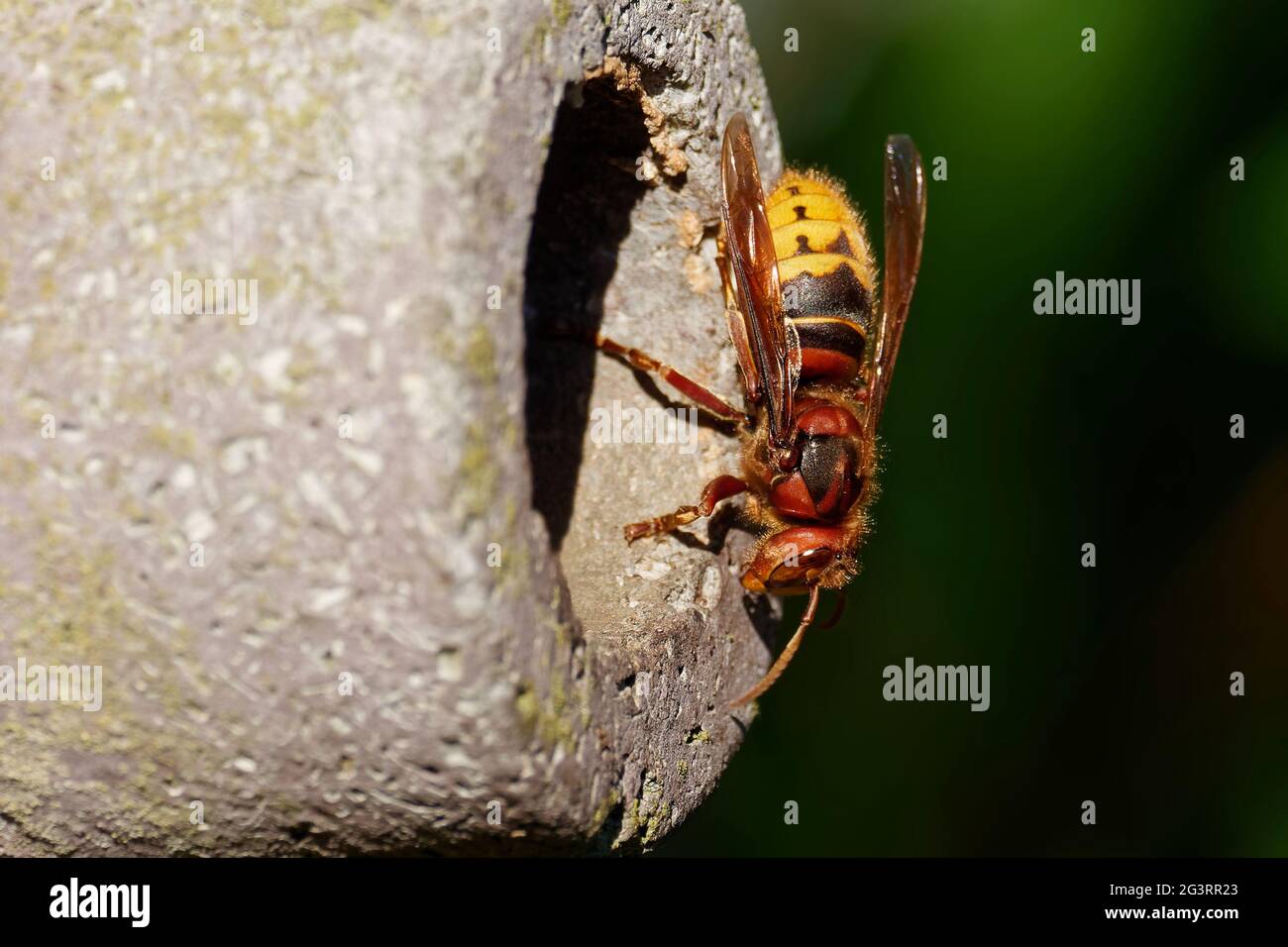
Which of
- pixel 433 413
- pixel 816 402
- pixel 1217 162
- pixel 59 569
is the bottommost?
pixel 59 569

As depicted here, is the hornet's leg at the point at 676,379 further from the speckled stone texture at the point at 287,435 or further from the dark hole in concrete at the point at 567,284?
the speckled stone texture at the point at 287,435

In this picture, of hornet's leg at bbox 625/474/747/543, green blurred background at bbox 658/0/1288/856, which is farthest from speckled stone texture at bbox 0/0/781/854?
green blurred background at bbox 658/0/1288/856

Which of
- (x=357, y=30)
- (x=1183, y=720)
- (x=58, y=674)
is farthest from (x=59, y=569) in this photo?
(x=1183, y=720)

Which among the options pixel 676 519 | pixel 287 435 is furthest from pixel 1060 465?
pixel 287 435

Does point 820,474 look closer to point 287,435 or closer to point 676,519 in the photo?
point 676,519

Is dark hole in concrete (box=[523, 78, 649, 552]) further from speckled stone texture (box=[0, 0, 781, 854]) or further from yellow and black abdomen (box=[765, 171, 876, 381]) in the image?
speckled stone texture (box=[0, 0, 781, 854])

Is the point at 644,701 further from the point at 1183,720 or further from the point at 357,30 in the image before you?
the point at 1183,720
